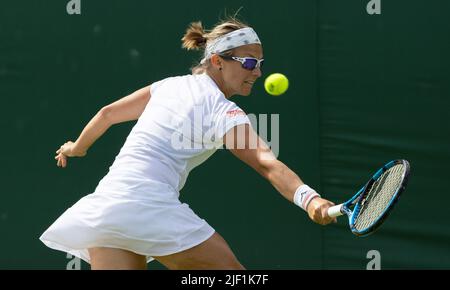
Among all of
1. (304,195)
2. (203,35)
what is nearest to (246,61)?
(203,35)

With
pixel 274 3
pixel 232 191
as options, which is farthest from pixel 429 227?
pixel 274 3

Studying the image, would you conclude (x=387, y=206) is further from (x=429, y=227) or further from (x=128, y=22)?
(x=128, y=22)

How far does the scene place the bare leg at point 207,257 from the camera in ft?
10.3

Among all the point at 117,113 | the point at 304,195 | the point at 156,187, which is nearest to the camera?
the point at 304,195

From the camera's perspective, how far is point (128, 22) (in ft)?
16.4

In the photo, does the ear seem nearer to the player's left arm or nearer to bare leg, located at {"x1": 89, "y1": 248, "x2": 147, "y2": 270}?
the player's left arm

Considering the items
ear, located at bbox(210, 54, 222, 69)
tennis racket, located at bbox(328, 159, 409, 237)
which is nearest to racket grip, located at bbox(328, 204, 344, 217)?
tennis racket, located at bbox(328, 159, 409, 237)

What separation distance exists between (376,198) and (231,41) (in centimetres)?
92

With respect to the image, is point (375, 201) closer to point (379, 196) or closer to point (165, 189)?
point (379, 196)

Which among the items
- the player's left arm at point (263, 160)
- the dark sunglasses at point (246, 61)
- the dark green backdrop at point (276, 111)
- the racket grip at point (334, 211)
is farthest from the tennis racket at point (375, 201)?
the dark green backdrop at point (276, 111)

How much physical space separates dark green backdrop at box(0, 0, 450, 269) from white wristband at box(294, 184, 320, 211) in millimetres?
1965

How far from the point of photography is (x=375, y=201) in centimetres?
299

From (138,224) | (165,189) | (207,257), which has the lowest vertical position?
(207,257)

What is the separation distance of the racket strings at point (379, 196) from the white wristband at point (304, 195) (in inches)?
7.4
